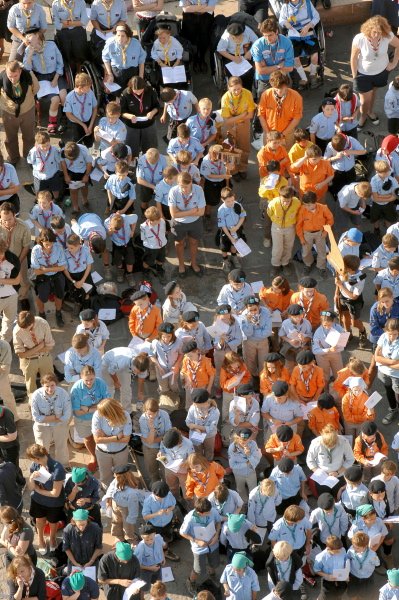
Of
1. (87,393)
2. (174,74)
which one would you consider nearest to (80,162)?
(174,74)

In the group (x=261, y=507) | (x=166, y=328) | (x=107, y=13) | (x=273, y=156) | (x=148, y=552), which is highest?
(x=107, y=13)

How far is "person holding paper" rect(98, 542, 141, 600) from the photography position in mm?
16797

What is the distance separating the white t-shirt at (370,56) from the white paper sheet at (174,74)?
7.91ft

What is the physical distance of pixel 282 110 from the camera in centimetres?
→ 2162

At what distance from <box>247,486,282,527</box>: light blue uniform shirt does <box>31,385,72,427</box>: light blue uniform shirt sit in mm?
2366

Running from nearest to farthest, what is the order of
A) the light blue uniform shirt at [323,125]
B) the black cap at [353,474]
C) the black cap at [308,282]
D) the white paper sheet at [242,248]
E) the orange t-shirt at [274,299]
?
the black cap at [353,474]
the black cap at [308,282]
the orange t-shirt at [274,299]
the white paper sheet at [242,248]
the light blue uniform shirt at [323,125]

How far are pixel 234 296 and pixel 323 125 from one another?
3341 millimetres

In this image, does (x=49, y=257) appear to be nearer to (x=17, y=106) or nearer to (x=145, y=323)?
(x=145, y=323)

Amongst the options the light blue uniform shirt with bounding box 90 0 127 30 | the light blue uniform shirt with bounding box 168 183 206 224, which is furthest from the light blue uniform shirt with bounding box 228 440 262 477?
the light blue uniform shirt with bounding box 90 0 127 30

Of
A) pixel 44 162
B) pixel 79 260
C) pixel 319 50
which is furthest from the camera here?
pixel 319 50

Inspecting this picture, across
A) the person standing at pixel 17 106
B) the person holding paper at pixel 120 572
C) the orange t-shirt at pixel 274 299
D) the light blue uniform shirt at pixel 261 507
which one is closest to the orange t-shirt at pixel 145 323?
the orange t-shirt at pixel 274 299

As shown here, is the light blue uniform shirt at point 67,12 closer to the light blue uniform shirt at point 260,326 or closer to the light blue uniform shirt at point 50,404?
the light blue uniform shirt at point 260,326

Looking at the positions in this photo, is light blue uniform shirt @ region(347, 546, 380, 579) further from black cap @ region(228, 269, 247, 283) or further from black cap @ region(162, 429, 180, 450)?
black cap @ region(228, 269, 247, 283)

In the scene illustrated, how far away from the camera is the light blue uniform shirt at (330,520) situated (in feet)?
57.6
